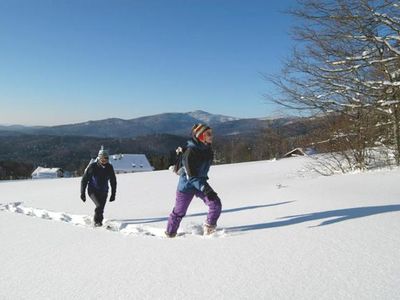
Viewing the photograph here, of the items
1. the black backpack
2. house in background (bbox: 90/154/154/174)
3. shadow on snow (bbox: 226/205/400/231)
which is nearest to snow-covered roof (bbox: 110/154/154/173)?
house in background (bbox: 90/154/154/174)

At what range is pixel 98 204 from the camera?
6.91 metres

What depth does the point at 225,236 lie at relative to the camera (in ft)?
14.6

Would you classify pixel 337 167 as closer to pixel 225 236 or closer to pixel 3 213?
pixel 225 236

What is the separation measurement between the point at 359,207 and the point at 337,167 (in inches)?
223

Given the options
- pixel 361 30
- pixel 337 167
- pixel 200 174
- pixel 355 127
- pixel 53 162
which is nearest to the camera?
pixel 200 174

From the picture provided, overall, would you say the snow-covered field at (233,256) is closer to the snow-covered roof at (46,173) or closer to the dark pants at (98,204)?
the dark pants at (98,204)

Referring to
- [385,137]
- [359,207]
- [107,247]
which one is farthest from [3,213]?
[385,137]

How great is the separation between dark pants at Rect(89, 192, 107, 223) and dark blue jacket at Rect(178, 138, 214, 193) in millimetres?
2458

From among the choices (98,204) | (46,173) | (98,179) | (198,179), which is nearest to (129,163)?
(46,173)

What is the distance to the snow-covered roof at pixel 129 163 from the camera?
255 ft

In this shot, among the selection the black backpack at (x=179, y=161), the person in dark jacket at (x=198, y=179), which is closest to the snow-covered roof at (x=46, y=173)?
the black backpack at (x=179, y=161)

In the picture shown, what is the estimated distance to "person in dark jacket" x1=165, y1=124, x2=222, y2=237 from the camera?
4.84 metres

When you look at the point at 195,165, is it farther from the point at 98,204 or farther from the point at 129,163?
the point at 129,163

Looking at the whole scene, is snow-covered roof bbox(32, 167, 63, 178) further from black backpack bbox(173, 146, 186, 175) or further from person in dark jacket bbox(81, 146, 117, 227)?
black backpack bbox(173, 146, 186, 175)
